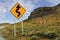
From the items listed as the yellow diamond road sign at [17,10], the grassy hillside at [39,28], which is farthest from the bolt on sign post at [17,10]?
the grassy hillside at [39,28]

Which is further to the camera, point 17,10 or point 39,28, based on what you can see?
point 39,28

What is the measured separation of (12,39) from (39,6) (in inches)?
202

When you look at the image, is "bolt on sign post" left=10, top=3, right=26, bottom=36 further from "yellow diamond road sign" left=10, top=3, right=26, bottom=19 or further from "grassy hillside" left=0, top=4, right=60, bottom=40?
"grassy hillside" left=0, top=4, right=60, bottom=40

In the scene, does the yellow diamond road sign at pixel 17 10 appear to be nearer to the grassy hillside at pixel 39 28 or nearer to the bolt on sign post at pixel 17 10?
the bolt on sign post at pixel 17 10

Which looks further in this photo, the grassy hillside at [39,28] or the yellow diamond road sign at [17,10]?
the yellow diamond road sign at [17,10]

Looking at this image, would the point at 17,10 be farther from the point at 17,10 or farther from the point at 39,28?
the point at 39,28

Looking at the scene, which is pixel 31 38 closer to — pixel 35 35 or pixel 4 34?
pixel 35 35

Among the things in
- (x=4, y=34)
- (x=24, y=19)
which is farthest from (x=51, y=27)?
(x=4, y=34)

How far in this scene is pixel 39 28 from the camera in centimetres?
2477

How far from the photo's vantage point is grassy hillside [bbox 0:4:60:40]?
2214 centimetres

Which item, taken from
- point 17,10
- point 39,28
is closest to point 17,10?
point 17,10

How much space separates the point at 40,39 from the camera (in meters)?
21.9

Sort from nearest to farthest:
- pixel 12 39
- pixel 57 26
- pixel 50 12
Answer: pixel 12 39, pixel 57 26, pixel 50 12

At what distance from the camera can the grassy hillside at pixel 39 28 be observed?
2214 centimetres
